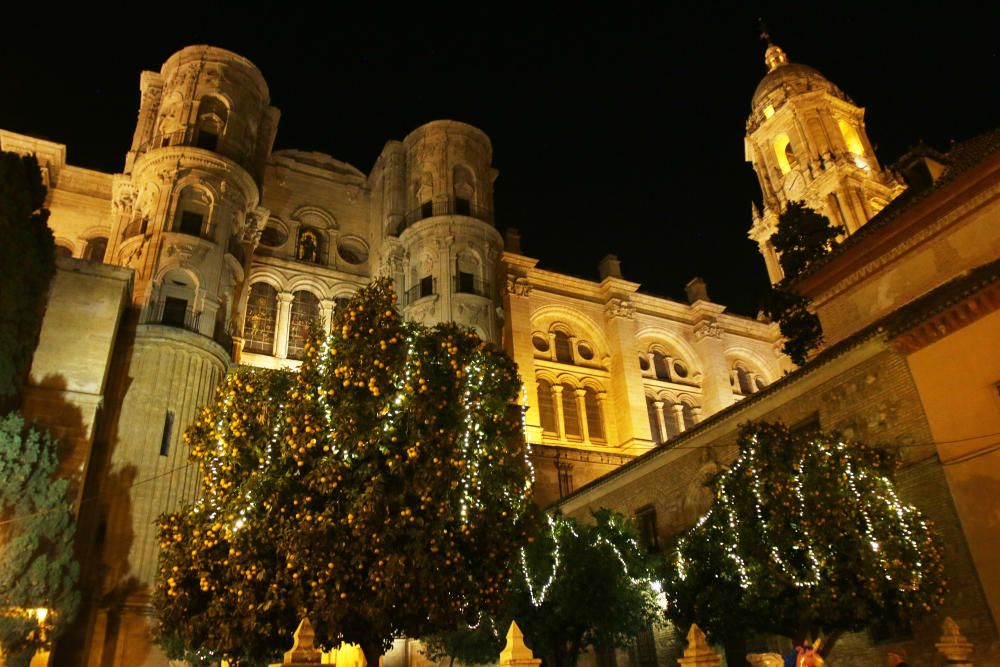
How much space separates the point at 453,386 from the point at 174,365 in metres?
13.4

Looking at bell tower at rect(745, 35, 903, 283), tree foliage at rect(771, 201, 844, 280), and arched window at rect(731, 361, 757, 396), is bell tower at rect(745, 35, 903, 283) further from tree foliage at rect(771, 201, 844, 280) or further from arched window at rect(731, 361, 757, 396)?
tree foliage at rect(771, 201, 844, 280)

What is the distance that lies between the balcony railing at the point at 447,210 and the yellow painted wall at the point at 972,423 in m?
21.0

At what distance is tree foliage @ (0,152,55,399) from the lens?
1817 cm

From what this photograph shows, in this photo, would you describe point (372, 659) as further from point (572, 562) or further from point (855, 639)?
point (855, 639)

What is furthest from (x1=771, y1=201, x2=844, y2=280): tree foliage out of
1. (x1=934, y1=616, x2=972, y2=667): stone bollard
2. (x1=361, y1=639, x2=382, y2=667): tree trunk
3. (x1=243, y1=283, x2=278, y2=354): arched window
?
(x1=243, y1=283, x2=278, y2=354): arched window

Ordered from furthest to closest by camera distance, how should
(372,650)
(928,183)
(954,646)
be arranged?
(928,183)
(372,650)
(954,646)

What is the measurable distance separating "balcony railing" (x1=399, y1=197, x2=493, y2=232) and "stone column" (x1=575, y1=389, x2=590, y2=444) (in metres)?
9.37

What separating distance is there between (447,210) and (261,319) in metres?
9.06

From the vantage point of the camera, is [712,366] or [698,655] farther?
[712,366]

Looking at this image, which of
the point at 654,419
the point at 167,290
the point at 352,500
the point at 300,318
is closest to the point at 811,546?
the point at 352,500

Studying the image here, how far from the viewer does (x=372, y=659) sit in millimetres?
12344

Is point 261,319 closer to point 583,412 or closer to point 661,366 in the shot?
point 583,412

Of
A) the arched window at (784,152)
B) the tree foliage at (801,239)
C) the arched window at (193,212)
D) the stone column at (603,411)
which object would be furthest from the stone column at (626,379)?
the arched window at (193,212)

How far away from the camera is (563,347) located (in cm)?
3697
